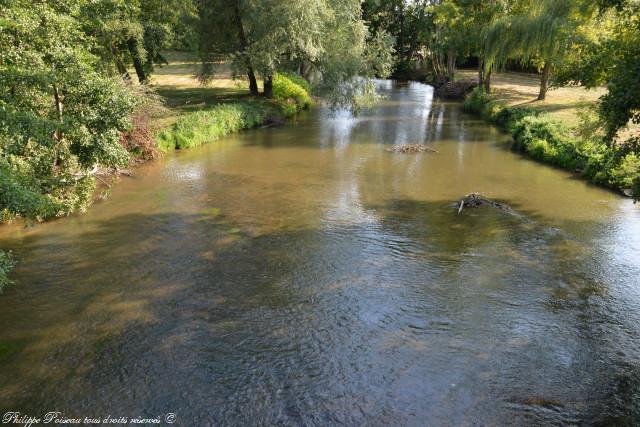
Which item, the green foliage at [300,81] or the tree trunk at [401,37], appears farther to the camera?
the tree trunk at [401,37]

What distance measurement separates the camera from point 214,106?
102 ft

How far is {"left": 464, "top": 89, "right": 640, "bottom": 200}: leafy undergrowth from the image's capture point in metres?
19.1

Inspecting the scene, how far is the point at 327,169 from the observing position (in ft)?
75.2

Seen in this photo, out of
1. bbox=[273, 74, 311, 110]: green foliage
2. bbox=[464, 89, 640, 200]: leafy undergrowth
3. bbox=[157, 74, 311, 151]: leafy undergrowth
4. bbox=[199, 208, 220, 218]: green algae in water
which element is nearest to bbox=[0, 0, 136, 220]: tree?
bbox=[199, 208, 220, 218]: green algae in water

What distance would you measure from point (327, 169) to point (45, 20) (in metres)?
12.1

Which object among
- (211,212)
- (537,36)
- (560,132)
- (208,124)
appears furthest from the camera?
(537,36)

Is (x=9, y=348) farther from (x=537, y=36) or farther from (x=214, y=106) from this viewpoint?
(x=537, y=36)

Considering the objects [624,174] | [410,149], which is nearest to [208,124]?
[410,149]

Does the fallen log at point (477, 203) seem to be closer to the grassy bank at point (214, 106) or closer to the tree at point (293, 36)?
the tree at point (293, 36)

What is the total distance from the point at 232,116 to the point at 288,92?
8.10 meters

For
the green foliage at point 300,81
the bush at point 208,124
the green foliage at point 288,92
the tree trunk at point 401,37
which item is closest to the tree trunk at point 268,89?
the green foliage at point 288,92

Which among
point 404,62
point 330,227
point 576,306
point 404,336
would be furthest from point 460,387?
point 404,62

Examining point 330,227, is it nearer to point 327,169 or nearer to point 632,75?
point 327,169

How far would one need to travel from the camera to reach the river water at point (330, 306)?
8.82 metres
